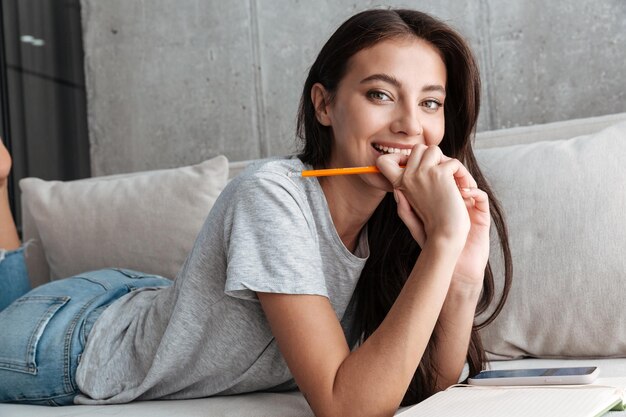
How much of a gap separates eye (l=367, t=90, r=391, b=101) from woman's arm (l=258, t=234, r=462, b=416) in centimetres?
33

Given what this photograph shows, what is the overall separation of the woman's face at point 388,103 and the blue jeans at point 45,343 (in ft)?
2.22

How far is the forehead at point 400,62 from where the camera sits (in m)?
1.43

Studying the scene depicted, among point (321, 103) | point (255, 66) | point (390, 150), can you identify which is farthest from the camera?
point (255, 66)

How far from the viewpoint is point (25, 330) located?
5.42 ft

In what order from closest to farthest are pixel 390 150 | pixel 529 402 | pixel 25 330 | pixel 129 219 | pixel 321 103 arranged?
1. pixel 529 402
2. pixel 390 150
3. pixel 321 103
4. pixel 25 330
5. pixel 129 219

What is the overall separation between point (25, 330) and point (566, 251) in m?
1.14

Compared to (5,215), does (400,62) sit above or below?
above

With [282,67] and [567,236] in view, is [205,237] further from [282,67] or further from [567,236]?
[282,67]

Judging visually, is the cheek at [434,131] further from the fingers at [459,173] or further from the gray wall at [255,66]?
the gray wall at [255,66]

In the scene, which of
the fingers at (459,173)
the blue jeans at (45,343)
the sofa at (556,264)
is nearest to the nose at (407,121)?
the fingers at (459,173)

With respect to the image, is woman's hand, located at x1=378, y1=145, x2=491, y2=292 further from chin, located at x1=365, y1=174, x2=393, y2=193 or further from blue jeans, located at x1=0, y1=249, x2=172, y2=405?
blue jeans, located at x1=0, y1=249, x2=172, y2=405

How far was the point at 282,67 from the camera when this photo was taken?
9.19 feet

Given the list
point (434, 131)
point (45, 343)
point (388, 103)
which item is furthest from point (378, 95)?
point (45, 343)

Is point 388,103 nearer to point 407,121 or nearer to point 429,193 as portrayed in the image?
point 407,121
